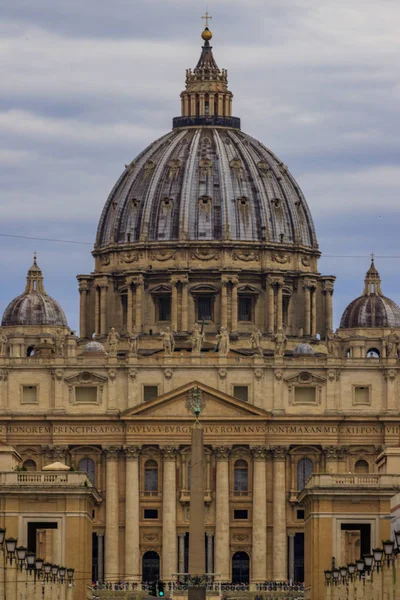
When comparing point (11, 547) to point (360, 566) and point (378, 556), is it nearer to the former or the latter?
point (378, 556)

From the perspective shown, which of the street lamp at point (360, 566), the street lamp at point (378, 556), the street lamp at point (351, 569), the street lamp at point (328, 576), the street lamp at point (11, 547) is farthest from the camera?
the street lamp at point (328, 576)

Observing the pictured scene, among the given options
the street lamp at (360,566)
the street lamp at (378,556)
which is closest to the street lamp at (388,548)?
the street lamp at (378,556)

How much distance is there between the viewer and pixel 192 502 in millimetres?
152000

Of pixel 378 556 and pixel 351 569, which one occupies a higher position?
pixel 351 569

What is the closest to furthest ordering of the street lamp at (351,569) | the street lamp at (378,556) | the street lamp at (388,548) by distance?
the street lamp at (388,548) → the street lamp at (378,556) → the street lamp at (351,569)

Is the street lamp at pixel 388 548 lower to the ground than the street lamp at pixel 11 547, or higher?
lower

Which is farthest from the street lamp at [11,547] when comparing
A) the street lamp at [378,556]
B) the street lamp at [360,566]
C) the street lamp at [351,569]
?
the street lamp at [351,569]

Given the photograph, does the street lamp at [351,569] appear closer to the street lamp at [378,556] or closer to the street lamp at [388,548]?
the street lamp at [378,556]

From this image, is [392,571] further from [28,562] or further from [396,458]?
[396,458]

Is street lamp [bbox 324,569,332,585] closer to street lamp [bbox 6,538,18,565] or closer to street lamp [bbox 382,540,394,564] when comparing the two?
street lamp [bbox 6,538,18,565]

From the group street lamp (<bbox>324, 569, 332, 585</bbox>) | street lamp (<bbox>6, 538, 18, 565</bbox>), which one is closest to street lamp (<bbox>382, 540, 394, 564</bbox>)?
street lamp (<bbox>6, 538, 18, 565</bbox>)

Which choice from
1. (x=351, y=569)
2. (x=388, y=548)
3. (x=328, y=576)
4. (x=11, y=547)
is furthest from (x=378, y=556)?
(x=328, y=576)

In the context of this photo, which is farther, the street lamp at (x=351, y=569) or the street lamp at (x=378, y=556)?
the street lamp at (x=351, y=569)

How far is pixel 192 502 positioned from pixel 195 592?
5.25 meters
